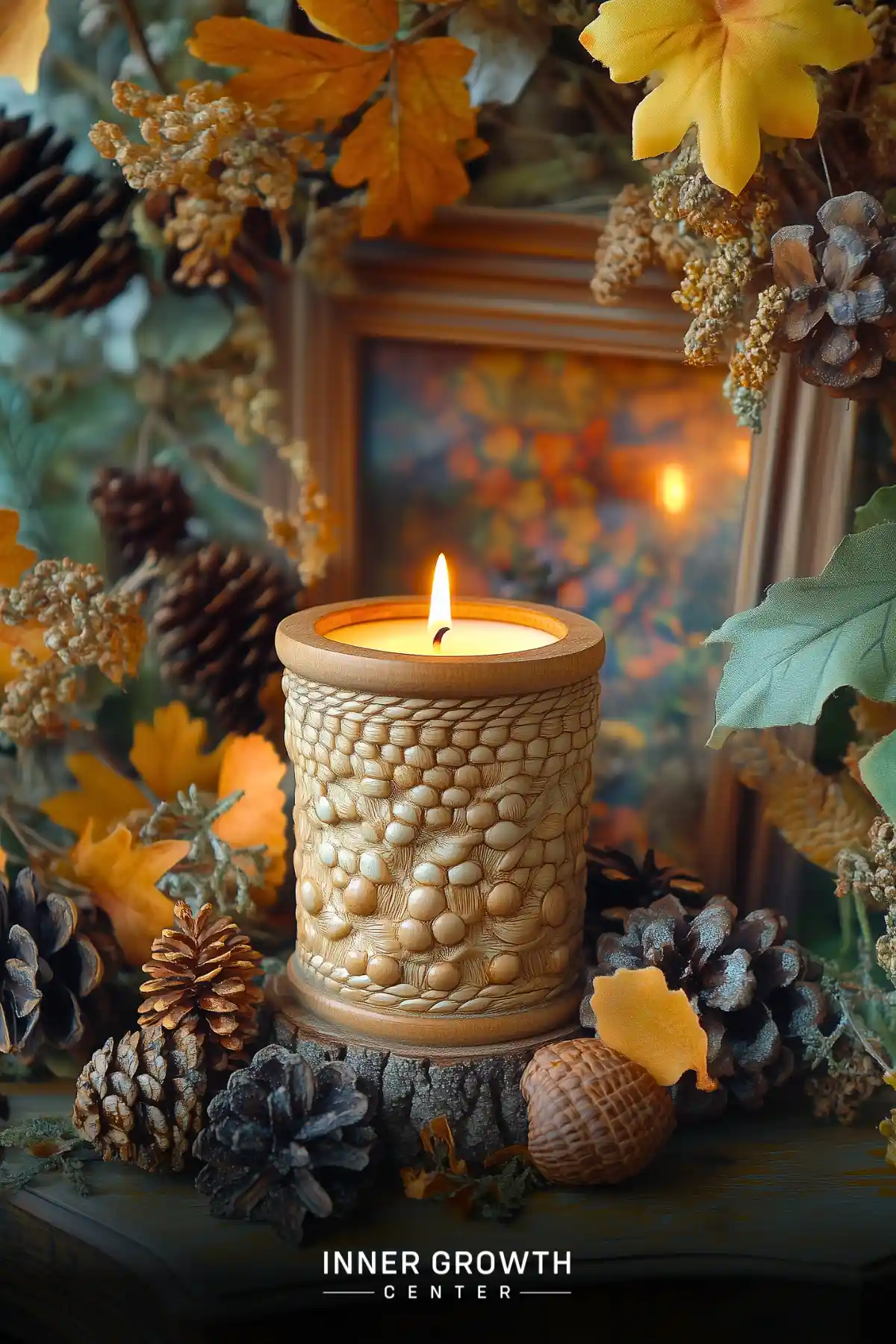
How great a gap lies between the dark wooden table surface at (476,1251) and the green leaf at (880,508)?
0.33 meters

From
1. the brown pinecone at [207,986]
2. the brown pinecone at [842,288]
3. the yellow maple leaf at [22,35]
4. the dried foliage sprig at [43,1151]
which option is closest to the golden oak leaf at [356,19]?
the yellow maple leaf at [22,35]

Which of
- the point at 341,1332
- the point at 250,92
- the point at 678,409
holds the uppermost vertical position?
the point at 250,92

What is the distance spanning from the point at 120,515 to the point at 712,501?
1.19 feet

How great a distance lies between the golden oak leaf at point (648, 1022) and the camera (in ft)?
2.01

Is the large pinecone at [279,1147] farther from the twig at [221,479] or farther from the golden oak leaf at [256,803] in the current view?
the twig at [221,479]

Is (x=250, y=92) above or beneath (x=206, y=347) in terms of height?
above

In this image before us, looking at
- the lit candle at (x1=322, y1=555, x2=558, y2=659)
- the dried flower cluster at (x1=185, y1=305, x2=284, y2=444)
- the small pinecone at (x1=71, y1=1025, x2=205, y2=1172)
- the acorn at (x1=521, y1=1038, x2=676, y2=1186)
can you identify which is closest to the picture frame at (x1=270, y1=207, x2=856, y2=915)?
the dried flower cluster at (x1=185, y1=305, x2=284, y2=444)

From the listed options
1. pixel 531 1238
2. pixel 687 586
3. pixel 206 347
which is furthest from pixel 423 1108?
pixel 206 347

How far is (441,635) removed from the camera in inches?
26.4

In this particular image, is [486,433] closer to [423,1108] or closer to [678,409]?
[678,409]

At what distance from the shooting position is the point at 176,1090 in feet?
1.99

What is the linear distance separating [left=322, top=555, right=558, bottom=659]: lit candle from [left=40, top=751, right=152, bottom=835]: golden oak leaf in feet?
0.69

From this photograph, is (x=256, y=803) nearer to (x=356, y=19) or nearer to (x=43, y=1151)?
(x=43, y=1151)

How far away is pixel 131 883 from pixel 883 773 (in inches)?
16.8
